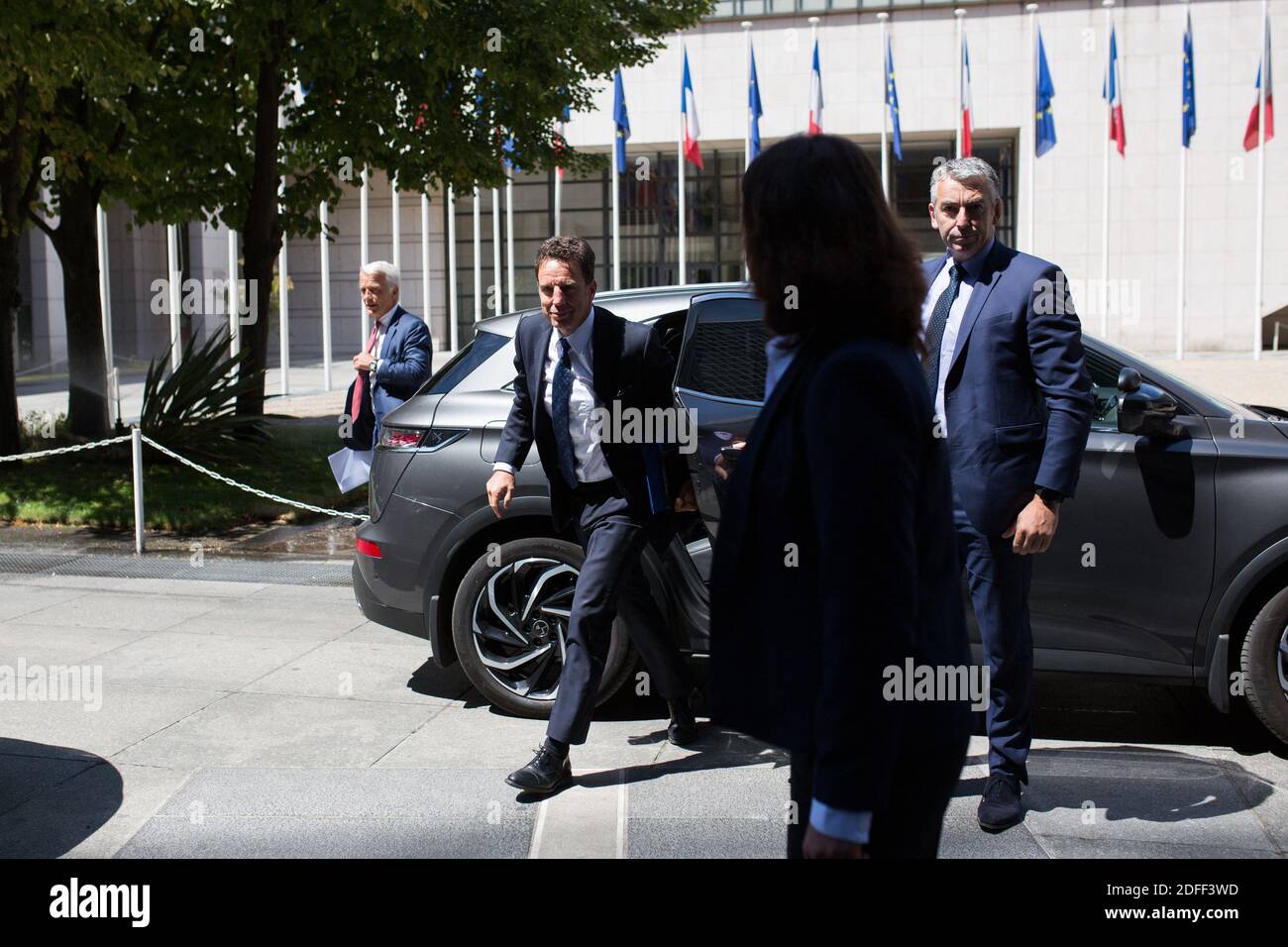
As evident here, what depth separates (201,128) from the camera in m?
13.9

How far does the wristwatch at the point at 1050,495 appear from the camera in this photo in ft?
13.1

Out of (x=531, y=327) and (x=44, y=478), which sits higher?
(x=531, y=327)

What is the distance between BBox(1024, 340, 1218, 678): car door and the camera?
4.82 meters

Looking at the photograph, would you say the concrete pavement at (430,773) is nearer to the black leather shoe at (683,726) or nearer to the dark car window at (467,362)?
the black leather shoe at (683,726)

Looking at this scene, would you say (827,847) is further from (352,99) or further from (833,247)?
(352,99)

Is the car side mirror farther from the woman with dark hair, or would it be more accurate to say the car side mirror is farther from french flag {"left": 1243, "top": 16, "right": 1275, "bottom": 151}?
french flag {"left": 1243, "top": 16, "right": 1275, "bottom": 151}

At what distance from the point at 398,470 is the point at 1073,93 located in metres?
35.6

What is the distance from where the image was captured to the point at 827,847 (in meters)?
2.00

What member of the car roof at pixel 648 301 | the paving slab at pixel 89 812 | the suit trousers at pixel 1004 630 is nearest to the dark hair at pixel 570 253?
the car roof at pixel 648 301

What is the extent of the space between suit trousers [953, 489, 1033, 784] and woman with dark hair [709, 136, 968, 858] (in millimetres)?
1993

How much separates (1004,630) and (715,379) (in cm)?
175

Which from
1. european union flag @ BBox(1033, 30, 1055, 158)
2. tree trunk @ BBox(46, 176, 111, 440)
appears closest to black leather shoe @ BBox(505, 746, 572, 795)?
tree trunk @ BBox(46, 176, 111, 440)
